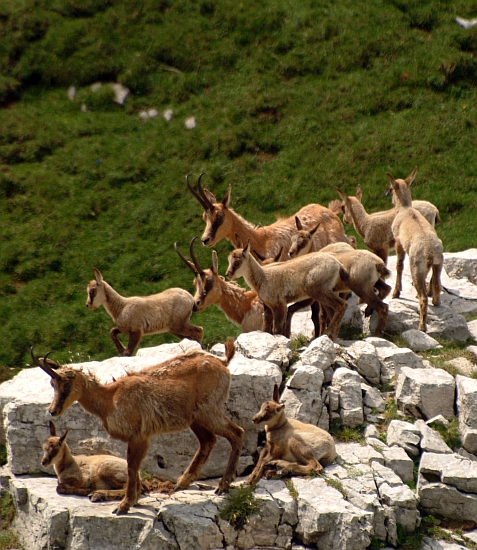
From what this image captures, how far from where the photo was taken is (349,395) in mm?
12359

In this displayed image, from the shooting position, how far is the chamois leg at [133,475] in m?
10.4

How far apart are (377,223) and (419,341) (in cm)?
322

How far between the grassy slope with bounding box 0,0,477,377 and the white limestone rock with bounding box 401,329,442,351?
5821 millimetres

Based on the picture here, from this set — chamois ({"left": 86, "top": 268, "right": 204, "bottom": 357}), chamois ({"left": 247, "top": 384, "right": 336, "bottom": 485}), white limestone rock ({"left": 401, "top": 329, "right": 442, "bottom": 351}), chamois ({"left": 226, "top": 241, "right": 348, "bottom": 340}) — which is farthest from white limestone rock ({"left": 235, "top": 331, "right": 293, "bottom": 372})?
white limestone rock ({"left": 401, "top": 329, "right": 442, "bottom": 351})

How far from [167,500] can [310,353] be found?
3.10 metres

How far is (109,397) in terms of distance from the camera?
10953mm

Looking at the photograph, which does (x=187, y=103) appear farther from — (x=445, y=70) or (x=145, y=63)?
(x=445, y=70)

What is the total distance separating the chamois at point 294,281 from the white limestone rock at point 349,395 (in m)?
1.60

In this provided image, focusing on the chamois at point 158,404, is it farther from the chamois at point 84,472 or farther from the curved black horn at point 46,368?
the chamois at point 84,472

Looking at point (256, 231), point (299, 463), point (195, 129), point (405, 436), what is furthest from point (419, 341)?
point (195, 129)

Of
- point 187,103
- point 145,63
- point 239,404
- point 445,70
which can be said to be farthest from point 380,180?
point 239,404

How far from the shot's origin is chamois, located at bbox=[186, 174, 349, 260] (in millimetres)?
16859

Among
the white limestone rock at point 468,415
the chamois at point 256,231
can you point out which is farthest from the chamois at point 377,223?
the white limestone rock at point 468,415

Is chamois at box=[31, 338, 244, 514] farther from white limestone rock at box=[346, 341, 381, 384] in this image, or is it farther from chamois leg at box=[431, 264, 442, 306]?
chamois leg at box=[431, 264, 442, 306]
